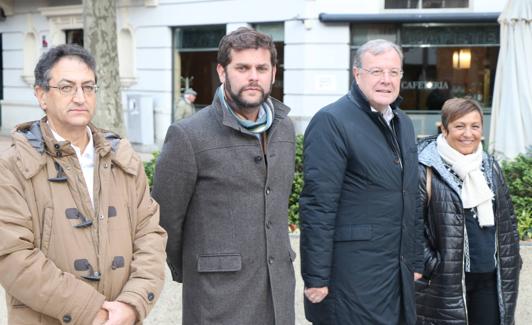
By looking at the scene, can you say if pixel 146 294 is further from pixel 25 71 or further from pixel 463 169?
pixel 25 71

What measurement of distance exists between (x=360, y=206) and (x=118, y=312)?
1.38 metres

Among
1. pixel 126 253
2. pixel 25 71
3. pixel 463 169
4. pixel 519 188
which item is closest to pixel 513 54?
pixel 519 188

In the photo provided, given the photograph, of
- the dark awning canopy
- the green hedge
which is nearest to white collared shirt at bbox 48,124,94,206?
the green hedge

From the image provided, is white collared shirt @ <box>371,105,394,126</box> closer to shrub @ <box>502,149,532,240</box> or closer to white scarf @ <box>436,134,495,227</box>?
white scarf @ <box>436,134,495,227</box>

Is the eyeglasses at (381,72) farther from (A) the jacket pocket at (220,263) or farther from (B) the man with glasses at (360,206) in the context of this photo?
(A) the jacket pocket at (220,263)

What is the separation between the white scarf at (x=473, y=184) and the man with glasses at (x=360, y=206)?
0.47 metres

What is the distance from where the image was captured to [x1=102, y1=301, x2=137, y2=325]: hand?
278 centimetres

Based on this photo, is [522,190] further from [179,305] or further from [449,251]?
[179,305]

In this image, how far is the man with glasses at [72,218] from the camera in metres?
2.66

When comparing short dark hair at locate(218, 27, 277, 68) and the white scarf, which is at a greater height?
short dark hair at locate(218, 27, 277, 68)

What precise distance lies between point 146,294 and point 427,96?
44.0 ft

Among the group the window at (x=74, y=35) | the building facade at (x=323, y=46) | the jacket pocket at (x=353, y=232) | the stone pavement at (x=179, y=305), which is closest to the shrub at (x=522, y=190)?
the stone pavement at (x=179, y=305)

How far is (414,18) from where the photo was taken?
1484cm

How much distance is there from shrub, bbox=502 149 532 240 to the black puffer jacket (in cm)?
213
